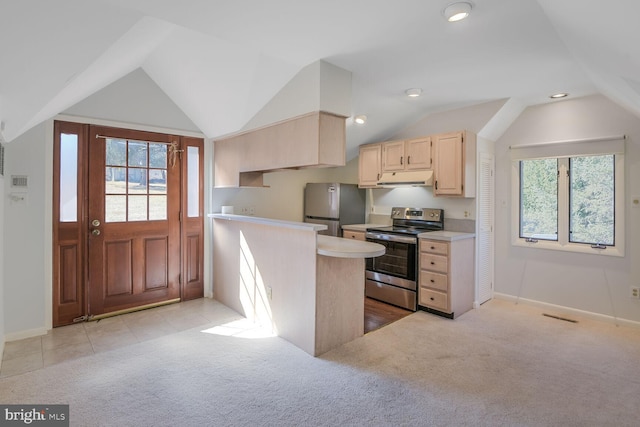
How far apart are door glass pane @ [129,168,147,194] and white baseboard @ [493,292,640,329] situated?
4554 millimetres

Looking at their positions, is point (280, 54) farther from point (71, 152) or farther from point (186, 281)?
point (186, 281)

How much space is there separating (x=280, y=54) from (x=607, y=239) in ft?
12.6

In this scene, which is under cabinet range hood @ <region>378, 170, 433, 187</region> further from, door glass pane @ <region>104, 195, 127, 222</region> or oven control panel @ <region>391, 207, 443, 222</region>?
door glass pane @ <region>104, 195, 127, 222</region>

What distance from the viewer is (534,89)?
3449 millimetres

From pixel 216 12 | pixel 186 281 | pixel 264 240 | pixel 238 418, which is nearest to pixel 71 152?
pixel 186 281

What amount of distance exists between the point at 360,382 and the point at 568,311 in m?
2.90

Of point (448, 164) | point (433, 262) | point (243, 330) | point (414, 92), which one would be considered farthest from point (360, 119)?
point (243, 330)

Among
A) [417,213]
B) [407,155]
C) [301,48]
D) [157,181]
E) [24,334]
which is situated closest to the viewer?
[301,48]

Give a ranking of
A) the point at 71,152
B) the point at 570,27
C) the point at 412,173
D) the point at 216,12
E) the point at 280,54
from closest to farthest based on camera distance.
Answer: the point at 570,27, the point at 216,12, the point at 280,54, the point at 71,152, the point at 412,173

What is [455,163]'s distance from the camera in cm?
394

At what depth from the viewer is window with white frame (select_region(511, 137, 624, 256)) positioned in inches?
138

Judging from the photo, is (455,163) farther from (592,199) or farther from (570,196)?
(592,199)

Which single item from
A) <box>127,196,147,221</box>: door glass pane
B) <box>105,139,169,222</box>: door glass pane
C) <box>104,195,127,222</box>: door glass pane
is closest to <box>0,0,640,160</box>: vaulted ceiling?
<box>105,139,169,222</box>: door glass pane

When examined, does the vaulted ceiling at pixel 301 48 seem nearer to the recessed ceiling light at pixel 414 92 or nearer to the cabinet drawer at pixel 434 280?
the recessed ceiling light at pixel 414 92
